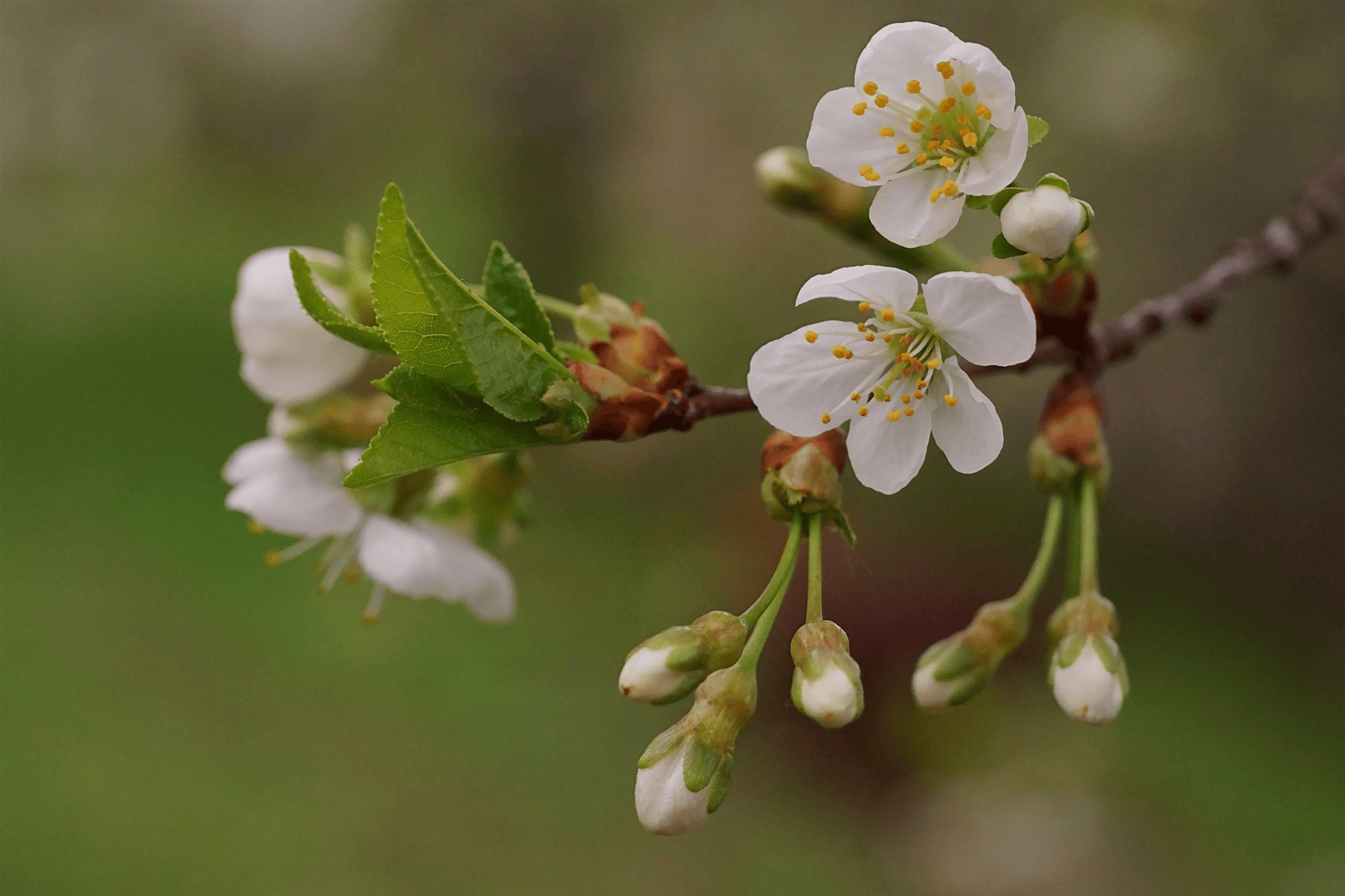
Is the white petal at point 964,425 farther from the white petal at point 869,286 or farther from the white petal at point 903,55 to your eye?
the white petal at point 903,55

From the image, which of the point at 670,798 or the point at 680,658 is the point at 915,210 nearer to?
the point at 680,658

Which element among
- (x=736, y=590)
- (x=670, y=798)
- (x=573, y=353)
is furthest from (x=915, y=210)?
(x=736, y=590)

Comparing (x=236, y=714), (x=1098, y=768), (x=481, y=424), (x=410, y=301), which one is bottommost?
(x=236, y=714)

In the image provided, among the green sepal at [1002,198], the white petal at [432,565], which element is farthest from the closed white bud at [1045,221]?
the white petal at [432,565]

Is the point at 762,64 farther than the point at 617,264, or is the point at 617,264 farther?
the point at 617,264

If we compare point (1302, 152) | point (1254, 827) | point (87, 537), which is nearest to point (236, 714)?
point (87, 537)

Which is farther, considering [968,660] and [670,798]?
[968,660]

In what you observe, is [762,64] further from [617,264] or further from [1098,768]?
[1098,768]
